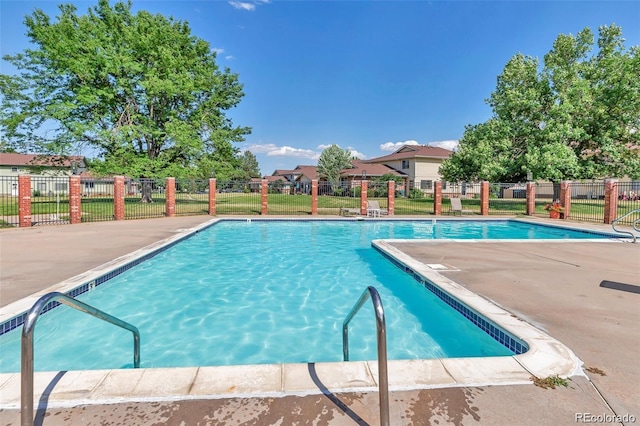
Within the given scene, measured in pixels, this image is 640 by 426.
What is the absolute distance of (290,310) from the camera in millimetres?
6020

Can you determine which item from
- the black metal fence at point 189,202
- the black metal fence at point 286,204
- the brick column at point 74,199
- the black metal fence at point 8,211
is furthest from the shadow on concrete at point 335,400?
the black metal fence at point 189,202

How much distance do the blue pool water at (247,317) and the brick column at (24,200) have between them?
7987mm

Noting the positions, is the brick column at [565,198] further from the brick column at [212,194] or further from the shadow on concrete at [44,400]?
the shadow on concrete at [44,400]

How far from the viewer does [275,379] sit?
2740mm

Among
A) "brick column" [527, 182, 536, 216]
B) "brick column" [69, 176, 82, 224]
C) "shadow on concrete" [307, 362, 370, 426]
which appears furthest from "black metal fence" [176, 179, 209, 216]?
"brick column" [527, 182, 536, 216]

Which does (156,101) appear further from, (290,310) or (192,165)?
(290,310)

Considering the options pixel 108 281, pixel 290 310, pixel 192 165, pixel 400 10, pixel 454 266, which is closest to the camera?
pixel 290 310

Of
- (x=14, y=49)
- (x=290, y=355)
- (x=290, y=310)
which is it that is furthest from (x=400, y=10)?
(x=14, y=49)

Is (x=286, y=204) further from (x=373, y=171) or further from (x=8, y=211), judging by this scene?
(x=373, y=171)

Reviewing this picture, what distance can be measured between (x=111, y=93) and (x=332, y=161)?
1314 inches

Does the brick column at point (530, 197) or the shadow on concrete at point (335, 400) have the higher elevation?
the brick column at point (530, 197)

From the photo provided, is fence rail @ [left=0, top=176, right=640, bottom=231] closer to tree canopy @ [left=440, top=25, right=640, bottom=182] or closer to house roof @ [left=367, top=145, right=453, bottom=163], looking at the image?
tree canopy @ [left=440, top=25, right=640, bottom=182]

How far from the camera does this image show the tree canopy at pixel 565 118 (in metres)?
21.7

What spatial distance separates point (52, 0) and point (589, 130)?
3914 centimetres
